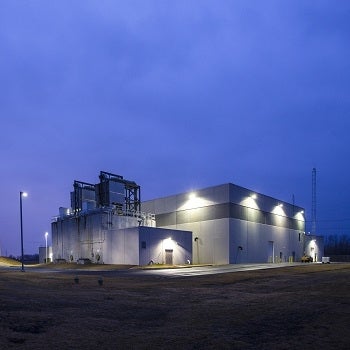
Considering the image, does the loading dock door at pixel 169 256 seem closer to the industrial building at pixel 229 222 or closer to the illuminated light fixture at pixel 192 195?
the industrial building at pixel 229 222

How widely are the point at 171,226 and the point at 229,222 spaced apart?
39.2 ft

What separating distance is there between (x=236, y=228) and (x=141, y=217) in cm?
1439

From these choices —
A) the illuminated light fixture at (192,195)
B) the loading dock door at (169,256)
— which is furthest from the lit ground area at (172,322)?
the illuminated light fixture at (192,195)

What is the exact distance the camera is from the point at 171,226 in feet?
212

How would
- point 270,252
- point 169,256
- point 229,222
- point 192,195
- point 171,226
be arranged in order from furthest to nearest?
point 270,252, point 171,226, point 192,195, point 229,222, point 169,256

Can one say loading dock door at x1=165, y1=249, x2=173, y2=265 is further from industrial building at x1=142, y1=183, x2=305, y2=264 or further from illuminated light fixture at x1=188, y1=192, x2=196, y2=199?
illuminated light fixture at x1=188, y1=192, x2=196, y2=199

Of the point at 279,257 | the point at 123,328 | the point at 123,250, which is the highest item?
the point at 123,328

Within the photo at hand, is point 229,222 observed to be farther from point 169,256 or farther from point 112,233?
point 112,233

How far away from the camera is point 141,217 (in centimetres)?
6078

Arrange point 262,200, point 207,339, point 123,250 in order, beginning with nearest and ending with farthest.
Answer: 1. point 207,339
2. point 123,250
3. point 262,200

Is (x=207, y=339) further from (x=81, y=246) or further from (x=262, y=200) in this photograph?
(x=262, y=200)

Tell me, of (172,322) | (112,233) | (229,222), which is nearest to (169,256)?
(112,233)

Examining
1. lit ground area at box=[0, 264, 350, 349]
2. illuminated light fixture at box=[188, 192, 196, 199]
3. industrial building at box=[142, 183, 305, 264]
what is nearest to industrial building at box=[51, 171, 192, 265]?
industrial building at box=[142, 183, 305, 264]

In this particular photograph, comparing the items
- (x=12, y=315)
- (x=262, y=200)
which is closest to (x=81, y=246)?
(x=262, y=200)
